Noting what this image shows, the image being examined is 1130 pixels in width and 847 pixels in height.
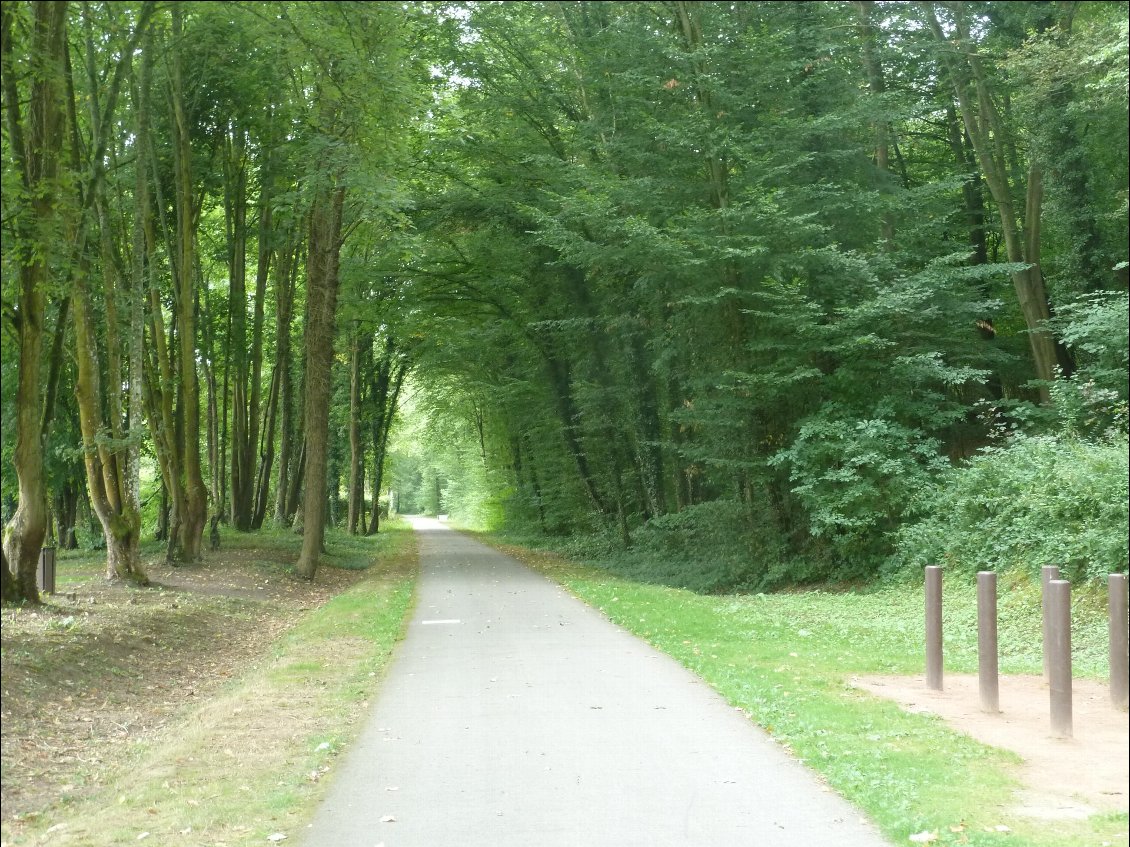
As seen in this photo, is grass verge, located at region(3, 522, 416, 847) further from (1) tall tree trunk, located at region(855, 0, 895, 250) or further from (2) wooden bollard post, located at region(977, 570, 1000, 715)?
(1) tall tree trunk, located at region(855, 0, 895, 250)

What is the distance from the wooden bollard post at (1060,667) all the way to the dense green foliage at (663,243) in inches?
56.5

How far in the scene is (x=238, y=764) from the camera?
7.25 m

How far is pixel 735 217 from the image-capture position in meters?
19.1

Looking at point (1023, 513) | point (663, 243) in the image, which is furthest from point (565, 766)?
point (663, 243)

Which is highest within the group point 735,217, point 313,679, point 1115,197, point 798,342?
point 735,217

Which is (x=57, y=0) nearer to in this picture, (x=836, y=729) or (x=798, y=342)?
(x=836, y=729)

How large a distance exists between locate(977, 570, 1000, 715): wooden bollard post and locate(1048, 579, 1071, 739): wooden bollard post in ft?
4.71

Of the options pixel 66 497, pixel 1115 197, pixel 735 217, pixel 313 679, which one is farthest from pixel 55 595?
pixel 66 497

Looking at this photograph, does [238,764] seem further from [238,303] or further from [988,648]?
[238,303]

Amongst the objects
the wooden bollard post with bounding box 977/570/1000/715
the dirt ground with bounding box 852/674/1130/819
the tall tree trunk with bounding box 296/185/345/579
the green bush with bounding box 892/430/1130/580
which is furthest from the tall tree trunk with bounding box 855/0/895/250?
the wooden bollard post with bounding box 977/570/1000/715

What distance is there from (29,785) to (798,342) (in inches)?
622

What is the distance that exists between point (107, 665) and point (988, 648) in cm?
867

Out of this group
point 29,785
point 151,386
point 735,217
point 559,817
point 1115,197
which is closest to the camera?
point 1115,197

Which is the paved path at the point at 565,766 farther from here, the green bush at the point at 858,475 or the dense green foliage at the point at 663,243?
the green bush at the point at 858,475
